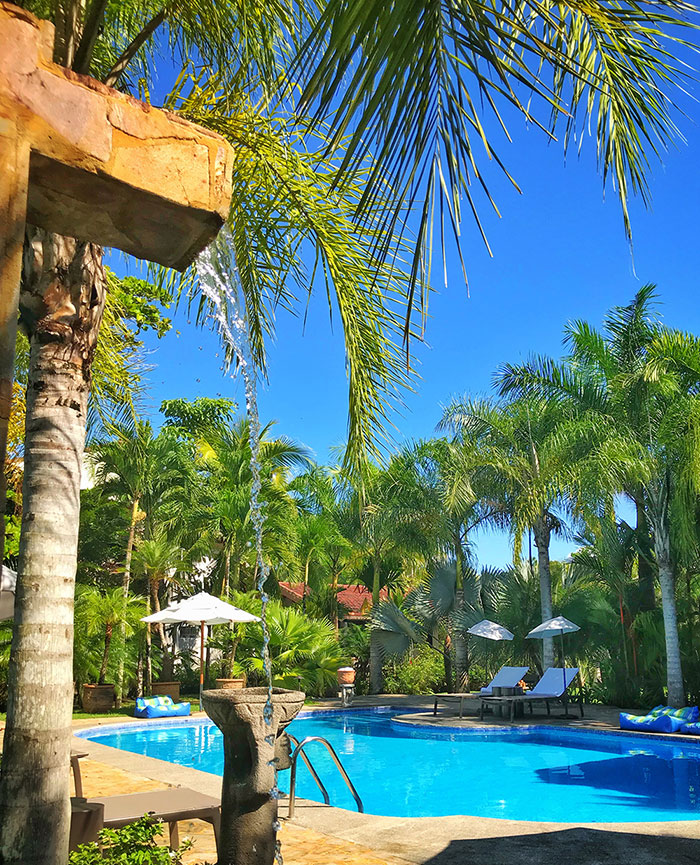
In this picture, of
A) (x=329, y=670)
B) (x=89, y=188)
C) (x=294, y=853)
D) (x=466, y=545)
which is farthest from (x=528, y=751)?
(x=89, y=188)

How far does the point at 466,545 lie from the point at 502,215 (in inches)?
766

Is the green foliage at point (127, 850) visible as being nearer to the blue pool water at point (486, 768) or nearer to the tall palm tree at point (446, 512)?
the blue pool water at point (486, 768)

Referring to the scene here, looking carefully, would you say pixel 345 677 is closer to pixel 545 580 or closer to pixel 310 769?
pixel 545 580

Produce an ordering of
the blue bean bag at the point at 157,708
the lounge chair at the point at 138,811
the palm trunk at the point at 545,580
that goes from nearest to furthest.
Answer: the lounge chair at the point at 138,811 < the blue bean bag at the point at 157,708 < the palm trunk at the point at 545,580

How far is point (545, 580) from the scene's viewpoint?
1833 centimetres

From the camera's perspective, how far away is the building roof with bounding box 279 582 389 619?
25656 mm

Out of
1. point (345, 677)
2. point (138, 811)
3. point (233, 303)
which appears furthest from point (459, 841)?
point (345, 677)

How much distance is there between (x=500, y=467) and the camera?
18.7 m

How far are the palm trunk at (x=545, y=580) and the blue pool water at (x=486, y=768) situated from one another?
12.0 ft

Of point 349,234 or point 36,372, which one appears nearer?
point 36,372

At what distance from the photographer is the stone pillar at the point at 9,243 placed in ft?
6.06

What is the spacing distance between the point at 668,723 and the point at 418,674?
997 centimetres

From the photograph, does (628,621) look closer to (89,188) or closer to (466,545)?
(466,545)

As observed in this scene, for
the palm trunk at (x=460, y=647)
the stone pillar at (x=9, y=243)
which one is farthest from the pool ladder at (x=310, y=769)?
the palm trunk at (x=460, y=647)
